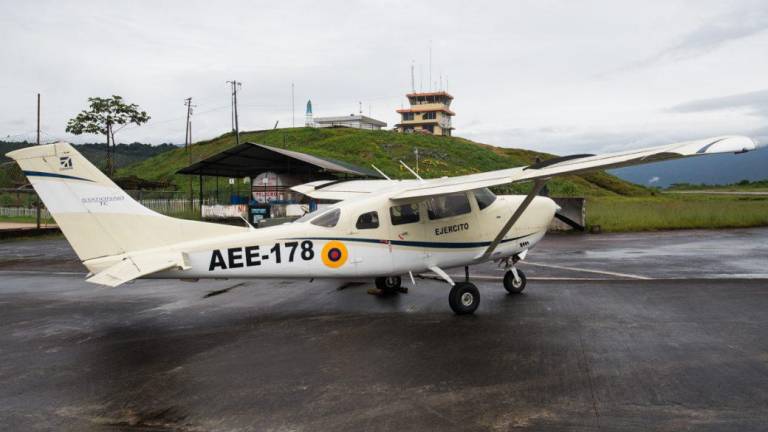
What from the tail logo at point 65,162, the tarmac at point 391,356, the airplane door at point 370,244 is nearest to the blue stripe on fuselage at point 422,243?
the airplane door at point 370,244

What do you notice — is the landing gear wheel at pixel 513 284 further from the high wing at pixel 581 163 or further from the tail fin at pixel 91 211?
the tail fin at pixel 91 211

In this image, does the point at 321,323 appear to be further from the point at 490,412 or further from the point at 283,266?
the point at 490,412

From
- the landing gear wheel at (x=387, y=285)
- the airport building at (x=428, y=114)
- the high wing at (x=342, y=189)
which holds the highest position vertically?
the airport building at (x=428, y=114)

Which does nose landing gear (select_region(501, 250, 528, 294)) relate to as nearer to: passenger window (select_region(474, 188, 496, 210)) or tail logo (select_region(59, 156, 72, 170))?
passenger window (select_region(474, 188, 496, 210))

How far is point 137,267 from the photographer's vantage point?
7926 mm

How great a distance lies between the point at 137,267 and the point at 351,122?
438 feet

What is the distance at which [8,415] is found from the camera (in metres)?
5.34

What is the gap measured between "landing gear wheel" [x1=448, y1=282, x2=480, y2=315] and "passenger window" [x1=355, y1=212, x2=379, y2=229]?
5.89 ft

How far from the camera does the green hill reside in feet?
229

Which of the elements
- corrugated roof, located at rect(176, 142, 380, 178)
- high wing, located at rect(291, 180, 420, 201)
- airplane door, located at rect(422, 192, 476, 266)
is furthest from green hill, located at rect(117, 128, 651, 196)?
airplane door, located at rect(422, 192, 476, 266)

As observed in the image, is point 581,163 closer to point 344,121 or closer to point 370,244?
point 370,244

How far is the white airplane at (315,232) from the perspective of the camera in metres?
8.12

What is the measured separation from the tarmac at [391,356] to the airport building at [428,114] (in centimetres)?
11875

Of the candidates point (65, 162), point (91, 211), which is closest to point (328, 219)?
point (91, 211)
